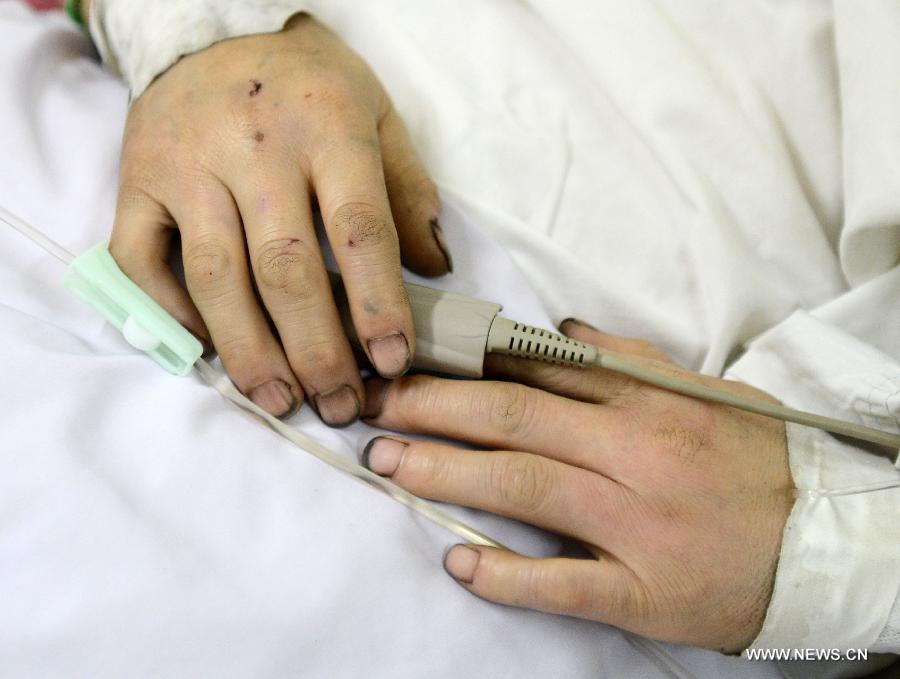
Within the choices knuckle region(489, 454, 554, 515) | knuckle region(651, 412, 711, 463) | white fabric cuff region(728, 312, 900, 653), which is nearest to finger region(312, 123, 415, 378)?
knuckle region(489, 454, 554, 515)

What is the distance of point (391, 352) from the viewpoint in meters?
0.52

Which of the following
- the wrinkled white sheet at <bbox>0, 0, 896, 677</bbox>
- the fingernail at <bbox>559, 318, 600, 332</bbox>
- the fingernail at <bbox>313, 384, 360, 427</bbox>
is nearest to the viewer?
the wrinkled white sheet at <bbox>0, 0, 896, 677</bbox>

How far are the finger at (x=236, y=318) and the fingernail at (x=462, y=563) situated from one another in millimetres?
163

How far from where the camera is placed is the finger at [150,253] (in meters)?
0.56

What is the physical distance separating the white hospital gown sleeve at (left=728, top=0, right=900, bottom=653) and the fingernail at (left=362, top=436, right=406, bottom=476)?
300 mm

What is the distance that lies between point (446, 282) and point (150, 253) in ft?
0.83

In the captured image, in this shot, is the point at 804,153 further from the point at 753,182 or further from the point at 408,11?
the point at 408,11

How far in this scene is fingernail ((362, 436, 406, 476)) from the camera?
21.0 inches

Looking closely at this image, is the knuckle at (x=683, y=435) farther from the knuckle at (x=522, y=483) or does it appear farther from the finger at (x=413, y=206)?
the finger at (x=413, y=206)

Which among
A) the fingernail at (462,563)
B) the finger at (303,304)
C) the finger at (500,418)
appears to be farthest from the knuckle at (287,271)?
the fingernail at (462,563)

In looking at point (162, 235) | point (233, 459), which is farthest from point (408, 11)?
point (233, 459)

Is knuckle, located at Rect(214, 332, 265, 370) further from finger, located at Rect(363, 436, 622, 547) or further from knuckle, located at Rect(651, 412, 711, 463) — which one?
knuckle, located at Rect(651, 412, 711, 463)

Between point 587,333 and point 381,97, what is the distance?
11.9 inches

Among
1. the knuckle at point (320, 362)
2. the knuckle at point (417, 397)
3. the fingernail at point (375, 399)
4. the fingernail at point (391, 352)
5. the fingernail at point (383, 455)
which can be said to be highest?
the fingernail at point (391, 352)
